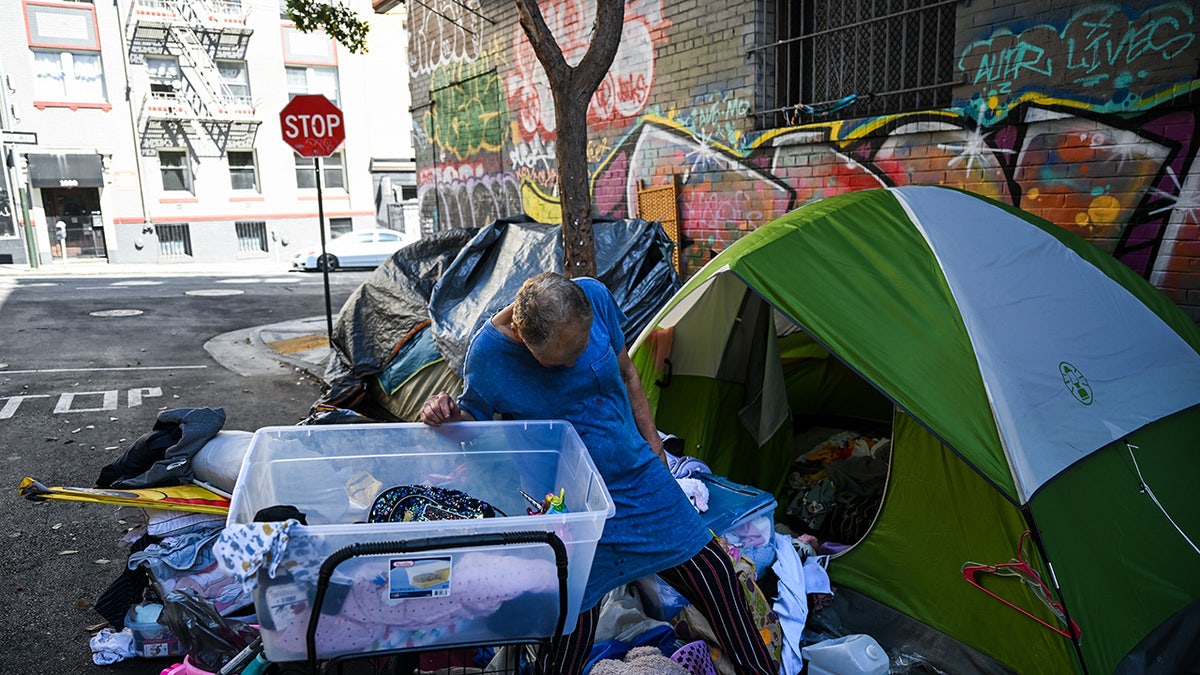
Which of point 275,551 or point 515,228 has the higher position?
point 515,228

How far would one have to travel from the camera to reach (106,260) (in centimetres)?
2295

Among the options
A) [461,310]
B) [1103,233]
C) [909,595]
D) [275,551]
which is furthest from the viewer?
[461,310]

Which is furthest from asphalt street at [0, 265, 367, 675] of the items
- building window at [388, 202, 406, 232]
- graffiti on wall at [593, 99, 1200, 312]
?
building window at [388, 202, 406, 232]

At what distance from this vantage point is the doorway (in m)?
22.7

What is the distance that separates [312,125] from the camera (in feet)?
27.7

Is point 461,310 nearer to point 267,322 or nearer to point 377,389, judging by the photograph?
point 377,389

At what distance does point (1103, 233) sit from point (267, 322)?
A: 434 inches

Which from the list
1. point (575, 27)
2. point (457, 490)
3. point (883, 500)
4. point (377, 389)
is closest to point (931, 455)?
point (883, 500)

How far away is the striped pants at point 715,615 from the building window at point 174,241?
985 inches

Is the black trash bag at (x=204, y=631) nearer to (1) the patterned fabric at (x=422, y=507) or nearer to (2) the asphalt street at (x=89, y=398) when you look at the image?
(2) the asphalt street at (x=89, y=398)

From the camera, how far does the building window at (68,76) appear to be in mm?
21672

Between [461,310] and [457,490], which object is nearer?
[457,490]

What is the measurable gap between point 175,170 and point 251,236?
9.36 ft

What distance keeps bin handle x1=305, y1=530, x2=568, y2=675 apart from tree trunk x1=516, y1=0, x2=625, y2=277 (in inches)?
134
